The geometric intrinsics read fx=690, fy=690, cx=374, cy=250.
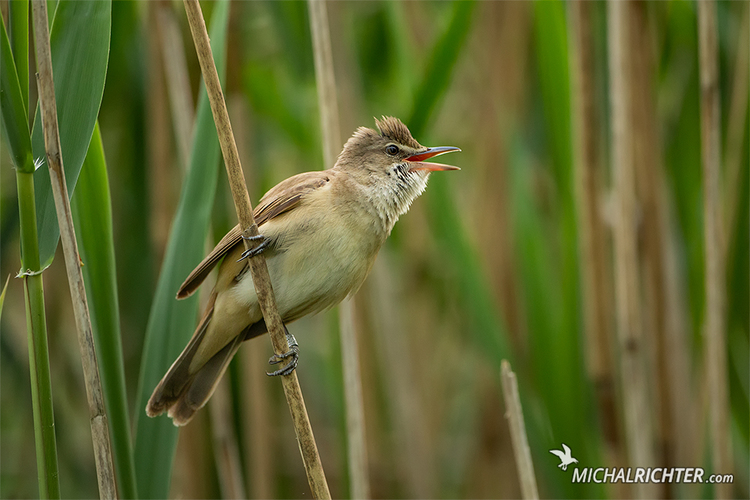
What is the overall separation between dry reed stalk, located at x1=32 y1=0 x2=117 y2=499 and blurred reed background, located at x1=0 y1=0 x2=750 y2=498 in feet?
2.49

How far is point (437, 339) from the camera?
293cm

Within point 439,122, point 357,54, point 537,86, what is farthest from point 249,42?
point 537,86

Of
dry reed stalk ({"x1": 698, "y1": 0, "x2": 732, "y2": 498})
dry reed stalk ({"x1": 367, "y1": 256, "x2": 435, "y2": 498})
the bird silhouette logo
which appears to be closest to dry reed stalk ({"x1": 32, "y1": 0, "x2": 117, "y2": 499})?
dry reed stalk ({"x1": 367, "y1": 256, "x2": 435, "y2": 498})

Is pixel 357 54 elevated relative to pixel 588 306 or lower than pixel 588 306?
elevated

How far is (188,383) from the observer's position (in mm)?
1706

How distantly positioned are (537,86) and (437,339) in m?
1.10

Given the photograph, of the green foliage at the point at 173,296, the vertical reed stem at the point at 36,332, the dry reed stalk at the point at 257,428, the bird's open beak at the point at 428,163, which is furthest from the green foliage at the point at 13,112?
the dry reed stalk at the point at 257,428

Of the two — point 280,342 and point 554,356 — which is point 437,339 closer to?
point 554,356

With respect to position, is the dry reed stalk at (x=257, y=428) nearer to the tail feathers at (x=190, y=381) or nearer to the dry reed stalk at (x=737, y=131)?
the tail feathers at (x=190, y=381)

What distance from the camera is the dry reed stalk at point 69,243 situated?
3.65 ft

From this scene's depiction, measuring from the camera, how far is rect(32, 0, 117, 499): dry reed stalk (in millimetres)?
1113

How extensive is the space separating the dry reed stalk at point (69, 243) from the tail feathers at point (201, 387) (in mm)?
304

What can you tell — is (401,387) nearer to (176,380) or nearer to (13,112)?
(176,380)

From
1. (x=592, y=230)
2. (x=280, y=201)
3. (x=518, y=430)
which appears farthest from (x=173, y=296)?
(x=592, y=230)
